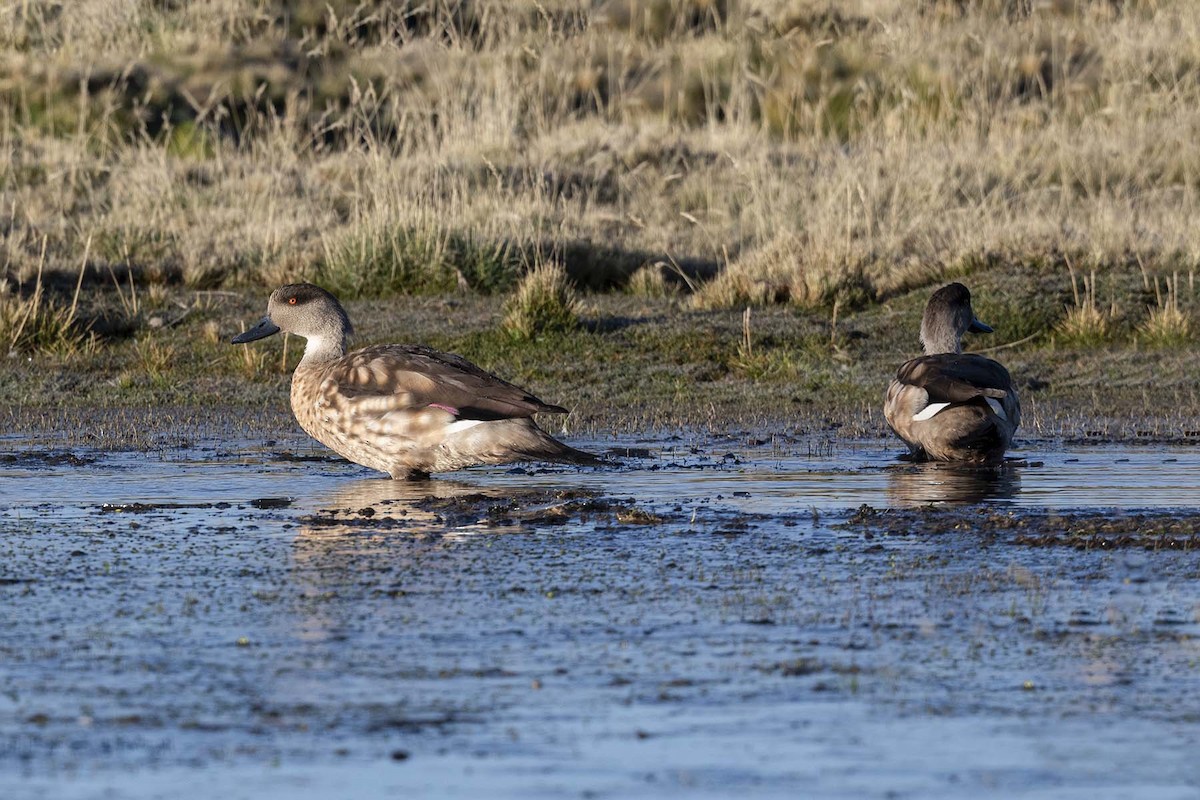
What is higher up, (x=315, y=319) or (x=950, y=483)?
(x=315, y=319)

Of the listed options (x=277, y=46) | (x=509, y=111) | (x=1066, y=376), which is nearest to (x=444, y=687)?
(x=1066, y=376)

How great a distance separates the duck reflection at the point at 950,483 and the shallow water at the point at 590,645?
5cm

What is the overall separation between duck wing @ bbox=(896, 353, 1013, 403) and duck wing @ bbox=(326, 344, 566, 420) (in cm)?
233

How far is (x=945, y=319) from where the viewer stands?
13125mm

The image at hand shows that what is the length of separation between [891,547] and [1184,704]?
2607 millimetres

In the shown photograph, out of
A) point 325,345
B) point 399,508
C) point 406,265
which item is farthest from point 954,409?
point 406,265

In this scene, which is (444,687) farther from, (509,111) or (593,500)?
(509,111)

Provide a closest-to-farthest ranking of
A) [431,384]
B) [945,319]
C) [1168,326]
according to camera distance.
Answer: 1. [431,384]
2. [945,319]
3. [1168,326]

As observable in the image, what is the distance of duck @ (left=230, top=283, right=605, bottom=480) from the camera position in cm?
1014

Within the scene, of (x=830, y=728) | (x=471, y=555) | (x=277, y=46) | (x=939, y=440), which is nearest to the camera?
(x=830, y=728)

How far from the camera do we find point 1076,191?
21.0m

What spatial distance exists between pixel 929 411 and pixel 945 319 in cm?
222

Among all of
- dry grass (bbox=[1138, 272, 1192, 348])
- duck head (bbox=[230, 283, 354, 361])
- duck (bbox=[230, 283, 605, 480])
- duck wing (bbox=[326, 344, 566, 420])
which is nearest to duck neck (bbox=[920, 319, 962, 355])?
dry grass (bbox=[1138, 272, 1192, 348])

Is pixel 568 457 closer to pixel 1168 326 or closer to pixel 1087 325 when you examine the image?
pixel 1087 325
